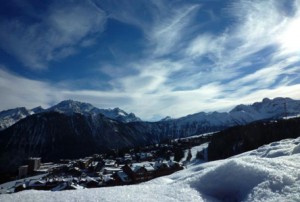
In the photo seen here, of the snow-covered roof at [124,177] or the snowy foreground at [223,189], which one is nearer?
the snowy foreground at [223,189]

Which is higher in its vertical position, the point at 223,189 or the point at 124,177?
the point at 223,189

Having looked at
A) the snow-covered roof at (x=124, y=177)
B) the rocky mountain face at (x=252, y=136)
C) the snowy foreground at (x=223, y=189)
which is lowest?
the snow-covered roof at (x=124, y=177)

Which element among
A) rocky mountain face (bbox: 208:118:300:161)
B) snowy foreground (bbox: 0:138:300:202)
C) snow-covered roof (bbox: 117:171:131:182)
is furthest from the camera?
rocky mountain face (bbox: 208:118:300:161)

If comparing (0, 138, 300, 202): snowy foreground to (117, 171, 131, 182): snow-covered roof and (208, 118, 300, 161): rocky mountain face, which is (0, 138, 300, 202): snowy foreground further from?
(208, 118, 300, 161): rocky mountain face

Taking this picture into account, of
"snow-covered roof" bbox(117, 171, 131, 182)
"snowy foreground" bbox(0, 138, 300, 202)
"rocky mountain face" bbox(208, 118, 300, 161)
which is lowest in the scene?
"snow-covered roof" bbox(117, 171, 131, 182)

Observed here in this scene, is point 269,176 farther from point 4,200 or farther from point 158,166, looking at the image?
point 158,166

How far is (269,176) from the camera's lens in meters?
4.80

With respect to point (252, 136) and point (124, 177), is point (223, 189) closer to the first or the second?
point (124, 177)

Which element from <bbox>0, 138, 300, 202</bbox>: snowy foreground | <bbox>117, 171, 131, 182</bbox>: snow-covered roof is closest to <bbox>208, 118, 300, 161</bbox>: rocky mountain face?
<bbox>117, 171, 131, 182</bbox>: snow-covered roof

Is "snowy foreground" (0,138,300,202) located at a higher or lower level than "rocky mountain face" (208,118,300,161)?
lower

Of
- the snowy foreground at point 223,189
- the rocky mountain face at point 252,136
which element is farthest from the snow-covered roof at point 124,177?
the snowy foreground at point 223,189

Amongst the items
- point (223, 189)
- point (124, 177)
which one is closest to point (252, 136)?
point (124, 177)

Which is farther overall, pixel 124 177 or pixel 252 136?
pixel 252 136

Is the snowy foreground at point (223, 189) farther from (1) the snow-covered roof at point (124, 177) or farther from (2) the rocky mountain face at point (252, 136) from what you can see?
(2) the rocky mountain face at point (252, 136)
